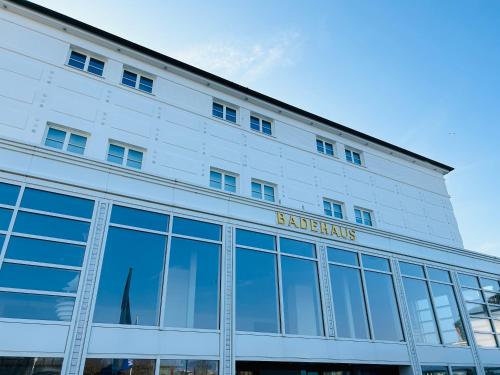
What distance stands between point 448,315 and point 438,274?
5.95ft

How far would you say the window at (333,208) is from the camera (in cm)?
1769

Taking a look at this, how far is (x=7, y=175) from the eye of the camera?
31.9 ft

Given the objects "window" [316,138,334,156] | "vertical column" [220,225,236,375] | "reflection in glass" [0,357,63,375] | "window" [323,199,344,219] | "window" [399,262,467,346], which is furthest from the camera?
"window" [316,138,334,156]

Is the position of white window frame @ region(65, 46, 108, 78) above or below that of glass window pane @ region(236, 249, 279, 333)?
above

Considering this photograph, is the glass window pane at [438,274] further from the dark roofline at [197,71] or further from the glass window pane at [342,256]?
the dark roofline at [197,71]

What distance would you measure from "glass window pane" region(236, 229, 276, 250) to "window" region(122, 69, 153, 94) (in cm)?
712

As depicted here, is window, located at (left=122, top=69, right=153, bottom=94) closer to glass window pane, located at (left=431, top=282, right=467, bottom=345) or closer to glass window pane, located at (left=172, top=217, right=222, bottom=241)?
glass window pane, located at (left=172, top=217, right=222, bottom=241)

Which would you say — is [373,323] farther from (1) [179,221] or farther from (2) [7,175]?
(2) [7,175]

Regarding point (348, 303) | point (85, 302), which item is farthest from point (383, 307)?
point (85, 302)

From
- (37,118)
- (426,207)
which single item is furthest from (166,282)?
(426,207)

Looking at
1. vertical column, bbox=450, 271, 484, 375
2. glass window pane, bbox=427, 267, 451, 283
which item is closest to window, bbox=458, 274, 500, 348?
vertical column, bbox=450, 271, 484, 375

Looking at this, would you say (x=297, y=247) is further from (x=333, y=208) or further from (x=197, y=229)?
(x=333, y=208)

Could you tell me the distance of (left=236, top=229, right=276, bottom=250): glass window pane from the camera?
42.0 feet

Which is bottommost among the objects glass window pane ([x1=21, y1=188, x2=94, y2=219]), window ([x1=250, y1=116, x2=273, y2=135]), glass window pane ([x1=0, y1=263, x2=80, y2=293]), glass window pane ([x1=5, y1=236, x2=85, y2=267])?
glass window pane ([x1=0, y1=263, x2=80, y2=293])
